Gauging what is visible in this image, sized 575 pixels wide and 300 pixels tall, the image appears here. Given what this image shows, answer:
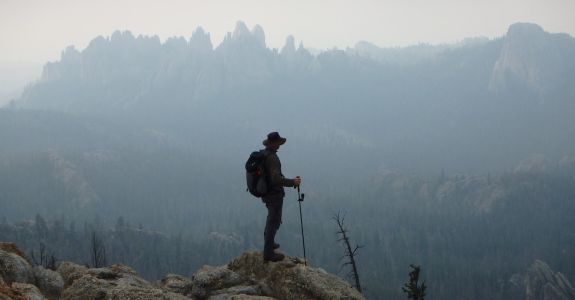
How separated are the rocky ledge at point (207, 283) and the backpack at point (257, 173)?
9.71ft

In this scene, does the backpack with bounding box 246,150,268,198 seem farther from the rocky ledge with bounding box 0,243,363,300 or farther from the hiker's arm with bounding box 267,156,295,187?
the rocky ledge with bounding box 0,243,363,300

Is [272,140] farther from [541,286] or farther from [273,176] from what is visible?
[541,286]

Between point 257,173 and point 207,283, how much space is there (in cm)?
414

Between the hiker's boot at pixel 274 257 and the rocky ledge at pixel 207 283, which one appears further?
the hiker's boot at pixel 274 257

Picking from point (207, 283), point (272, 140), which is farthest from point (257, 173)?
point (207, 283)

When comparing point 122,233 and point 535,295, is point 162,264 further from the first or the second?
point 535,295

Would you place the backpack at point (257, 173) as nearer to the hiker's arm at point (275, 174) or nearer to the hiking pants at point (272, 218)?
the hiker's arm at point (275, 174)

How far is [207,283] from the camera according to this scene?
15922 millimetres

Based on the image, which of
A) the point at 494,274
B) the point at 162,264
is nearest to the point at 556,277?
the point at 494,274

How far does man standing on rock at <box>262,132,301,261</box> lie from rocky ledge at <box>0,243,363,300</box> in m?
0.87

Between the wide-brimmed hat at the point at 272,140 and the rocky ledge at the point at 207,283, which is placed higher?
the wide-brimmed hat at the point at 272,140

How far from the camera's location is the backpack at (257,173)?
1474 centimetres

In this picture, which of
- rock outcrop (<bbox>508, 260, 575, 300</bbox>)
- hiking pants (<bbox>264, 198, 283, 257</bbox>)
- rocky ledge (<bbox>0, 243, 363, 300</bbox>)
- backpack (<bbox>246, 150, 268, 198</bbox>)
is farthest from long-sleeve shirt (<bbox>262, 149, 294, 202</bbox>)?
rock outcrop (<bbox>508, 260, 575, 300</bbox>)

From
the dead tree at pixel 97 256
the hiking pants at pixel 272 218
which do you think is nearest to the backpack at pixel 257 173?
the hiking pants at pixel 272 218
